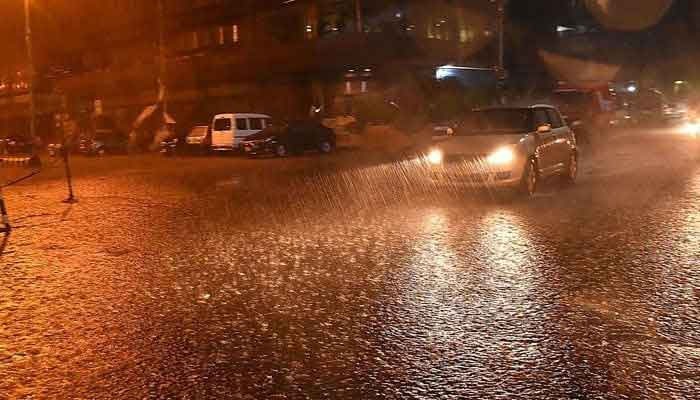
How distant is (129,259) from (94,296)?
187 cm

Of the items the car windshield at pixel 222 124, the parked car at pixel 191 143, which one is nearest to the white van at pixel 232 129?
the car windshield at pixel 222 124

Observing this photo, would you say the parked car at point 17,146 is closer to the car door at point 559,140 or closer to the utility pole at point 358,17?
the utility pole at point 358,17

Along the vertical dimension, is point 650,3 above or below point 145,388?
above

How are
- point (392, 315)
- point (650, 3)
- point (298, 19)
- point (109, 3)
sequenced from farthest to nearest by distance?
1. point (650, 3)
2. point (109, 3)
3. point (298, 19)
4. point (392, 315)

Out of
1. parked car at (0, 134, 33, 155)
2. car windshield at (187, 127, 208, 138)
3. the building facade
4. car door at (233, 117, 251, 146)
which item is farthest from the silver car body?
parked car at (0, 134, 33, 155)

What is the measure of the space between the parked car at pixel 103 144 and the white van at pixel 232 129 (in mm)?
9020

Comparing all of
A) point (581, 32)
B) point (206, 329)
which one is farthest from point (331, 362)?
point (581, 32)

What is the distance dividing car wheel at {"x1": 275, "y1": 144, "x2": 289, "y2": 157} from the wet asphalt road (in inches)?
577

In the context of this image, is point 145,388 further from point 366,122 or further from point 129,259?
point 366,122

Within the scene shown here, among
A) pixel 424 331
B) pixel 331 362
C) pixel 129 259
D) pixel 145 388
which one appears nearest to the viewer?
pixel 145 388

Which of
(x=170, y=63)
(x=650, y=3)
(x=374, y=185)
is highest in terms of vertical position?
(x=650, y=3)

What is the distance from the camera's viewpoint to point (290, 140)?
28.2 m

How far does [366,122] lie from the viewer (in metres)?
35.2

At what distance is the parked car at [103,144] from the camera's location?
3653 cm
